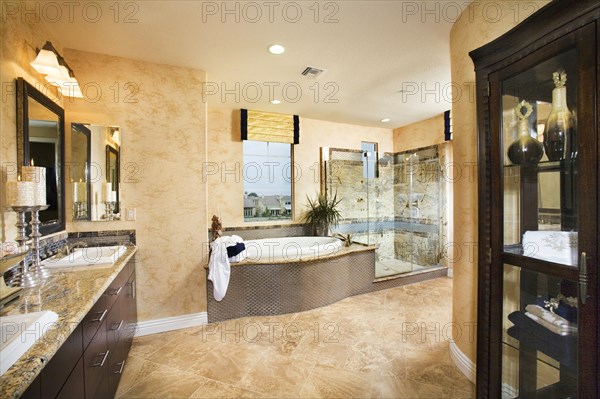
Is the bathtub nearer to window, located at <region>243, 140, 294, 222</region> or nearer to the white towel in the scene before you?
the white towel

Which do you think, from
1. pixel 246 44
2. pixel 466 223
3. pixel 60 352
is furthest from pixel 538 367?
pixel 246 44

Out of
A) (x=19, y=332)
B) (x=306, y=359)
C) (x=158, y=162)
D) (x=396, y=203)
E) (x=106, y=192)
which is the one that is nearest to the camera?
(x=19, y=332)

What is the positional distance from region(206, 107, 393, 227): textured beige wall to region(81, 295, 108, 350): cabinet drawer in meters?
2.64

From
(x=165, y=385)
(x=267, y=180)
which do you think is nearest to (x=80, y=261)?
(x=165, y=385)

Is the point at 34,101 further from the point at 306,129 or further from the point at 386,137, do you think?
the point at 386,137

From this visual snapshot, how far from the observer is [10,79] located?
1.68 m

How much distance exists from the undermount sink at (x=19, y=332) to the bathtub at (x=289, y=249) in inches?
80.0

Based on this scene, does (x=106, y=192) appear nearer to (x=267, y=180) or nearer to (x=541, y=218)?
(x=267, y=180)

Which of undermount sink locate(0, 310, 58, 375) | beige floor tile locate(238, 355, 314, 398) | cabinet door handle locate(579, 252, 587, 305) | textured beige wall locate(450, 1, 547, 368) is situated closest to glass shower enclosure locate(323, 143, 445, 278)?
textured beige wall locate(450, 1, 547, 368)

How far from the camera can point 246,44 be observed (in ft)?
7.93

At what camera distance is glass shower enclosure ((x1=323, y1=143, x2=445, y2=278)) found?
15.0 feet

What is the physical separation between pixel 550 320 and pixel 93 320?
2.19 meters

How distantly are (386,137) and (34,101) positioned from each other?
17.0ft

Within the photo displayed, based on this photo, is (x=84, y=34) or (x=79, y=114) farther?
(x=79, y=114)
